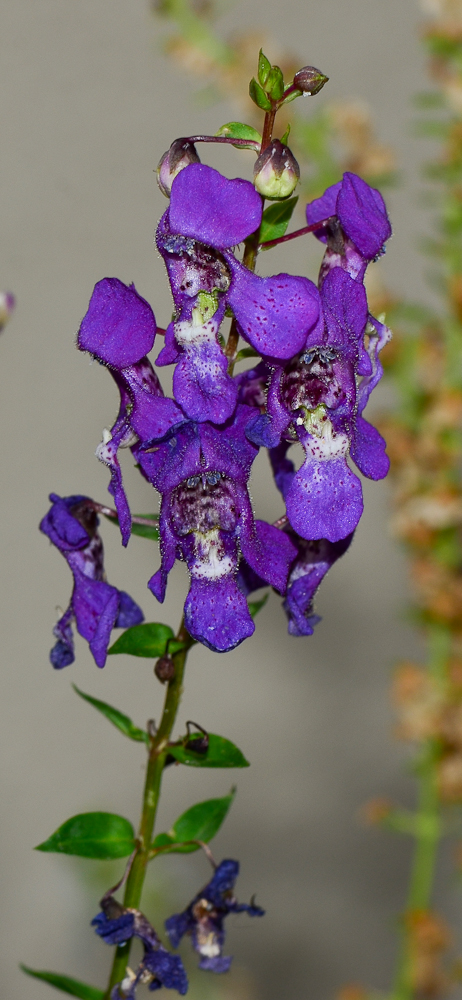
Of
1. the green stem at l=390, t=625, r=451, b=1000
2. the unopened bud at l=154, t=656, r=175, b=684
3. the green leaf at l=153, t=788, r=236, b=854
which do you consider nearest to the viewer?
the unopened bud at l=154, t=656, r=175, b=684

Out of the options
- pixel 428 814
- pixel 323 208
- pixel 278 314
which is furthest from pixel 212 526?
pixel 428 814

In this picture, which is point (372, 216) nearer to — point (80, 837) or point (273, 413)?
point (273, 413)

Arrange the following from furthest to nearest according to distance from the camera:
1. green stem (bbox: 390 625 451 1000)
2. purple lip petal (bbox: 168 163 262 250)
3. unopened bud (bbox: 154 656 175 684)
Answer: green stem (bbox: 390 625 451 1000)
unopened bud (bbox: 154 656 175 684)
purple lip petal (bbox: 168 163 262 250)

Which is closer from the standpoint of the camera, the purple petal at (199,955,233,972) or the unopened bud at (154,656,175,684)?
the unopened bud at (154,656,175,684)

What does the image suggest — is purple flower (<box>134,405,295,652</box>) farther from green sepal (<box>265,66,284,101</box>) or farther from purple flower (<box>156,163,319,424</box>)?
green sepal (<box>265,66,284,101</box>)

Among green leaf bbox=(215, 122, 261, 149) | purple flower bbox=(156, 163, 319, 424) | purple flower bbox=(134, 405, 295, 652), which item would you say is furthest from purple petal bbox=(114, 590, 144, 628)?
green leaf bbox=(215, 122, 261, 149)

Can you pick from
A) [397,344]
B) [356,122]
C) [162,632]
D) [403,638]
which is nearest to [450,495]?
[397,344]
